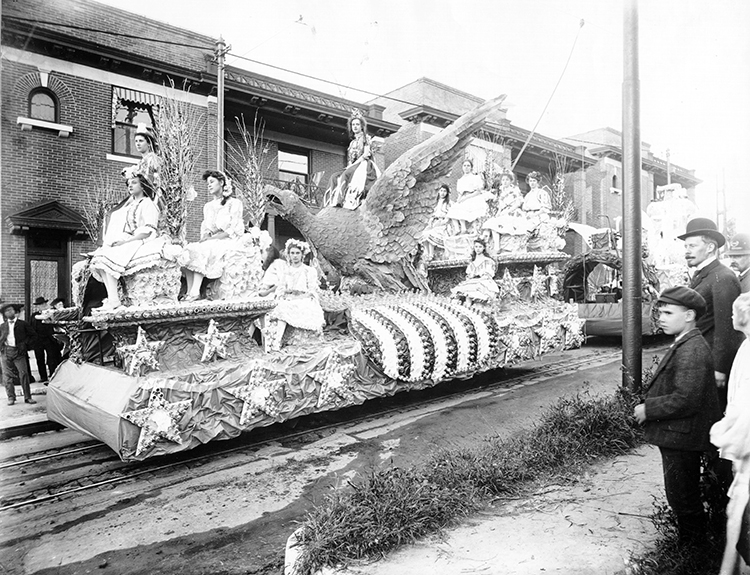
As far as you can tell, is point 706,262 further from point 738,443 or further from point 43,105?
point 43,105

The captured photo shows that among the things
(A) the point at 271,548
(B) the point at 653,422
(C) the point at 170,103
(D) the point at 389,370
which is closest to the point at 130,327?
(A) the point at 271,548

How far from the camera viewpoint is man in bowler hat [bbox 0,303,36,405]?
824 centimetres

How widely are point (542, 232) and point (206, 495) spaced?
8717 millimetres

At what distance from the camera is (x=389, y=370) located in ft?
23.0

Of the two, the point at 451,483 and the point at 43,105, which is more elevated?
the point at 43,105

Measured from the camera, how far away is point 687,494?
2969mm

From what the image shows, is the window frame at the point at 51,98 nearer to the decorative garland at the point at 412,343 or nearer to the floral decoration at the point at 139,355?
the floral decoration at the point at 139,355

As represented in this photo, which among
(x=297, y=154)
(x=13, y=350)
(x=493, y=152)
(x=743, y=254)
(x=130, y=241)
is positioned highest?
(x=493, y=152)

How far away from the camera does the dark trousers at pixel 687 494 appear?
2.96 metres

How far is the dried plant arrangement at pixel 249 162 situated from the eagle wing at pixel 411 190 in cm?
619

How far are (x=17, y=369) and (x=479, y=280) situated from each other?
26.8ft

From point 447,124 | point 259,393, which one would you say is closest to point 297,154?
point 447,124

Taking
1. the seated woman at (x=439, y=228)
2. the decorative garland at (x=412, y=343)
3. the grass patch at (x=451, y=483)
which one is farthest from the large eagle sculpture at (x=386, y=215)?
the grass patch at (x=451, y=483)

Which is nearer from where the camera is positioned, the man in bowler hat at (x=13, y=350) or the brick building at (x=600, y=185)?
the man in bowler hat at (x=13, y=350)
